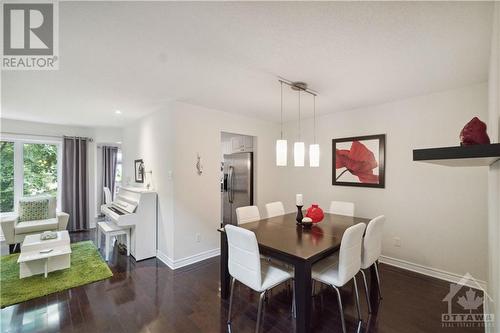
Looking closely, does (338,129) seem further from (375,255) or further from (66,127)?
(66,127)

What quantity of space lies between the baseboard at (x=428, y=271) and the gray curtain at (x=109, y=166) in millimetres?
7172

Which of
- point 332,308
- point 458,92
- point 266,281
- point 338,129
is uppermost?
point 458,92

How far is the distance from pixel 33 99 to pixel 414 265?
5950 mm

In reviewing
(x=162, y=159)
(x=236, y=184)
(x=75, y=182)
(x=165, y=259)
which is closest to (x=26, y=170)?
(x=75, y=182)

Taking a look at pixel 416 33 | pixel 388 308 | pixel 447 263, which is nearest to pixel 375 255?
pixel 388 308

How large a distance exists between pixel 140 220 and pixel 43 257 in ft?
3.80

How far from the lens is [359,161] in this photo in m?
3.60

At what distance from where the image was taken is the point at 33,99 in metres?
3.16

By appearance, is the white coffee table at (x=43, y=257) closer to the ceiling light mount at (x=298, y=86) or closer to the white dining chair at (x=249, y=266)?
the white dining chair at (x=249, y=266)

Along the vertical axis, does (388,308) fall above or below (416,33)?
below

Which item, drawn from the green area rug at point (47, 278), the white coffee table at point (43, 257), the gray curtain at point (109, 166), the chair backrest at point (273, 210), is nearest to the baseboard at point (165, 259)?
the green area rug at point (47, 278)

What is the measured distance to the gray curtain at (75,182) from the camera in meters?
4.96

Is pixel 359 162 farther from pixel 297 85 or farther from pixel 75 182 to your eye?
pixel 75 182

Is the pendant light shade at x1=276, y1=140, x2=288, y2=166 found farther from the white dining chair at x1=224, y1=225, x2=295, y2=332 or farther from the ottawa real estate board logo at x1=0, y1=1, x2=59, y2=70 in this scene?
the ottawa real estate board logo at x1=0, y1=1, x2=59, y2=70
